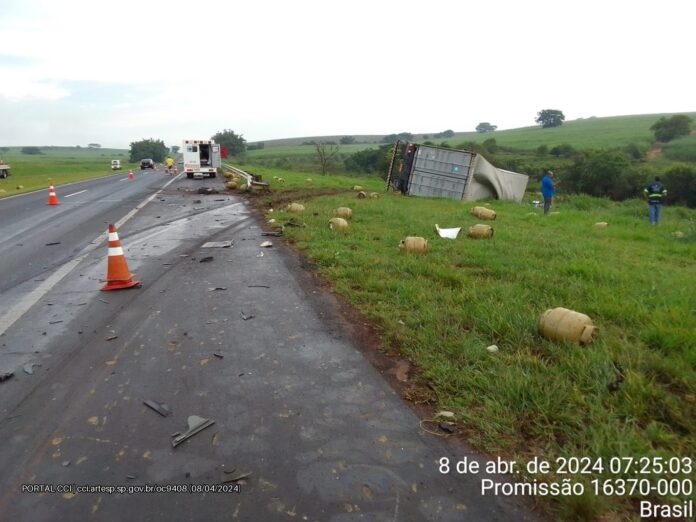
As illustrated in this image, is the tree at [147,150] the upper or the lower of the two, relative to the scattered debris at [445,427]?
upper

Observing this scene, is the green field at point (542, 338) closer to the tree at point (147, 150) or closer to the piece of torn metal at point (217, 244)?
the piece of torn metal at point (217, 244)

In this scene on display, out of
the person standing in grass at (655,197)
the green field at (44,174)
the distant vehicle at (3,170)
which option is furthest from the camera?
the distant vehicle at (3,170)

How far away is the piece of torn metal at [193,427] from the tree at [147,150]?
4998 inches

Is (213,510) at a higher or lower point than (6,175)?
lower

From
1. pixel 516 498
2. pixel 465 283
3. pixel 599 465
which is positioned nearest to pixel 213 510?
pixel 516 498

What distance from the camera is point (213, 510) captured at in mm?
2309

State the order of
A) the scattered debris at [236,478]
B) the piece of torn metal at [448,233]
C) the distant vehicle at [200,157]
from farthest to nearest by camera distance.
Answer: the distant vehicle at [200,157], the piece of torn metal at [448,233], the scattered debris at [236,478]

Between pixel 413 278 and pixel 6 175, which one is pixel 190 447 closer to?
pixel 413 278

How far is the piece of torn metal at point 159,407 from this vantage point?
10.3 feet

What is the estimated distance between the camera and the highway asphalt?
2.37 meters

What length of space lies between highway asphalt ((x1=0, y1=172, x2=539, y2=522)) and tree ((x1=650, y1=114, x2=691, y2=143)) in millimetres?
77566

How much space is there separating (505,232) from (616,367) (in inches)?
260

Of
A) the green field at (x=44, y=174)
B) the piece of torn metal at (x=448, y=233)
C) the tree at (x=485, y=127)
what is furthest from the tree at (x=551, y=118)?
the piece of torn metal at (x=448, y=233)

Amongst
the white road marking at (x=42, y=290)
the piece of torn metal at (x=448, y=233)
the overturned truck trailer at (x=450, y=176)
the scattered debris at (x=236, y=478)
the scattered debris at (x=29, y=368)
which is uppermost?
the overturned truck trailer at (x=450, y=176)
